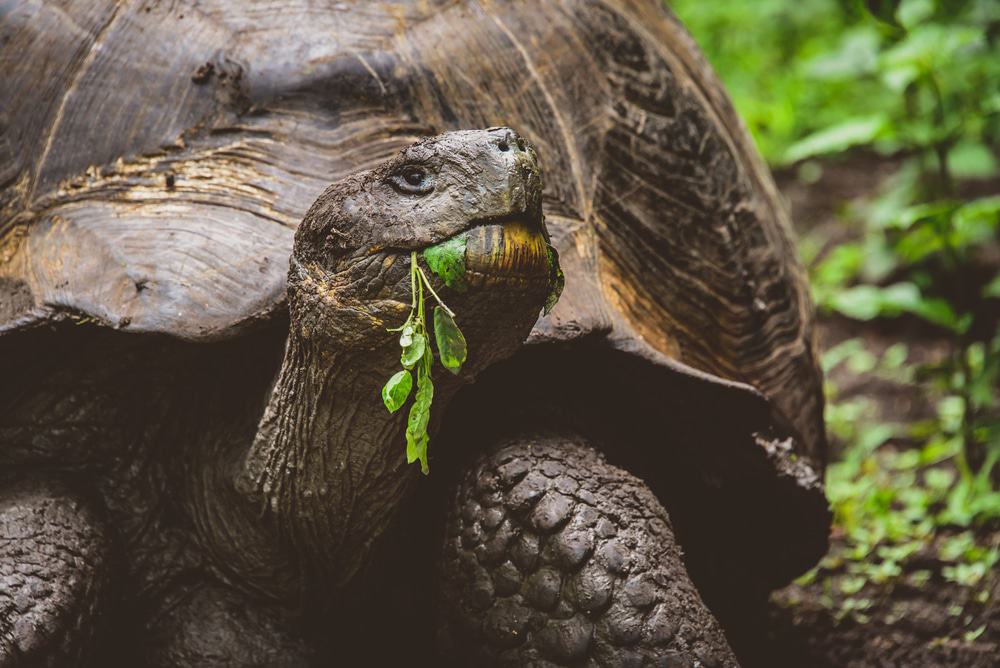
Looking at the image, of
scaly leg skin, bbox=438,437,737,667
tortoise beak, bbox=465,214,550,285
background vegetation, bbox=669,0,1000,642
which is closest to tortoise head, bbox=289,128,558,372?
tortoise beak, bbox=465,214,550,285

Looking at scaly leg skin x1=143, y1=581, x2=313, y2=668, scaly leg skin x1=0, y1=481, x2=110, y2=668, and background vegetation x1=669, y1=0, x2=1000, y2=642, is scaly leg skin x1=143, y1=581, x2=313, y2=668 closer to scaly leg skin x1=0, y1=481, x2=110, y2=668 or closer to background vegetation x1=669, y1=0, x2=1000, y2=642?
scaly leg skin x1=0, y1=481, x2=110, y2=668

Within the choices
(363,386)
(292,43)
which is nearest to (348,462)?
(363,386)

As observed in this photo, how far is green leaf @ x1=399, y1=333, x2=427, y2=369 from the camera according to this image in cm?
209

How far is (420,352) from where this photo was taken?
2088mm

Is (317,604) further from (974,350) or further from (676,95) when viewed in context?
(974,350)

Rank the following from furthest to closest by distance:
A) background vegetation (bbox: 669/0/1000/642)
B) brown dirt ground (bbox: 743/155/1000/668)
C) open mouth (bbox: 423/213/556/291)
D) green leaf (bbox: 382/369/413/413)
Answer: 1. background vegetation (bbox: 669/0/1000/642)
2. brown dirt ground (bbox: 743/155/1000/668)
3. green leaf (bbox: 382/369/413/413)
4. open mouth (bbox: 423/213/556/291)

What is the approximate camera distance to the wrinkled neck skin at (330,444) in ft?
7.27

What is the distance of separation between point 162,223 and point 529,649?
3.88ft

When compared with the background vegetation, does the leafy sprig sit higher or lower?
higher

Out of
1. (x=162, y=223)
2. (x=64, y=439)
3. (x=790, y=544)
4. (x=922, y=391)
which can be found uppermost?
(x=162, y=223)

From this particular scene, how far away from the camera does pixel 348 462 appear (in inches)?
96.1

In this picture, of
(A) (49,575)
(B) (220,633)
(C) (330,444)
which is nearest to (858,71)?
(C) (330,444)

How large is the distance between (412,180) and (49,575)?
1.15m

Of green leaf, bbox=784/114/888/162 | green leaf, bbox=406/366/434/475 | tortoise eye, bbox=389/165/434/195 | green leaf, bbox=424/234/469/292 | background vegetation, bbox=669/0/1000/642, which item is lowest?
background vegetation, bbox=669/0/1000/642
